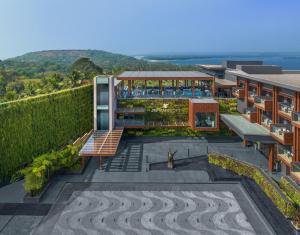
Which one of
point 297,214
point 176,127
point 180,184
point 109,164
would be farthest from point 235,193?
point 176,127

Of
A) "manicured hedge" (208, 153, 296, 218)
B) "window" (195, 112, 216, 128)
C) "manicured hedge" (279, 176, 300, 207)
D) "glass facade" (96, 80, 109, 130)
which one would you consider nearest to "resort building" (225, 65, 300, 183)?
"manicured hedge" (279, 176, 300, 207)

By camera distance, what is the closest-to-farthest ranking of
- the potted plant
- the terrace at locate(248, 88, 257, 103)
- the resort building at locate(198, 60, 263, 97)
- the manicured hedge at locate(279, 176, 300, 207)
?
the potted plant → the manicured hedge at locate(279, 176, 300, 207) → the terrace at locate(248, 88, 257, 103) → the resort building at locate(198, 60, 263, 97)

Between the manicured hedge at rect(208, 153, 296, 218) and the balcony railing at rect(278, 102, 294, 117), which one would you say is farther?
the balcony railing at rect(278, 102, 294, 117)

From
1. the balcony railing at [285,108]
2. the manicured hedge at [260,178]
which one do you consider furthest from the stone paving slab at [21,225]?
the balcony railing at [285,108]

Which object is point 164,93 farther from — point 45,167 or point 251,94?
point 45,167

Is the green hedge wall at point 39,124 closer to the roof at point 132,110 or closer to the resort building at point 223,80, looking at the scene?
the roof at point 132,110

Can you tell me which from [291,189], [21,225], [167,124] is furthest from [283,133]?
[21,225]

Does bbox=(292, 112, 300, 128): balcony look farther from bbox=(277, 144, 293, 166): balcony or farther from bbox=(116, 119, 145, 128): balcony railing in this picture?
bbox=(116, 119, 145, 128): balcony railing
